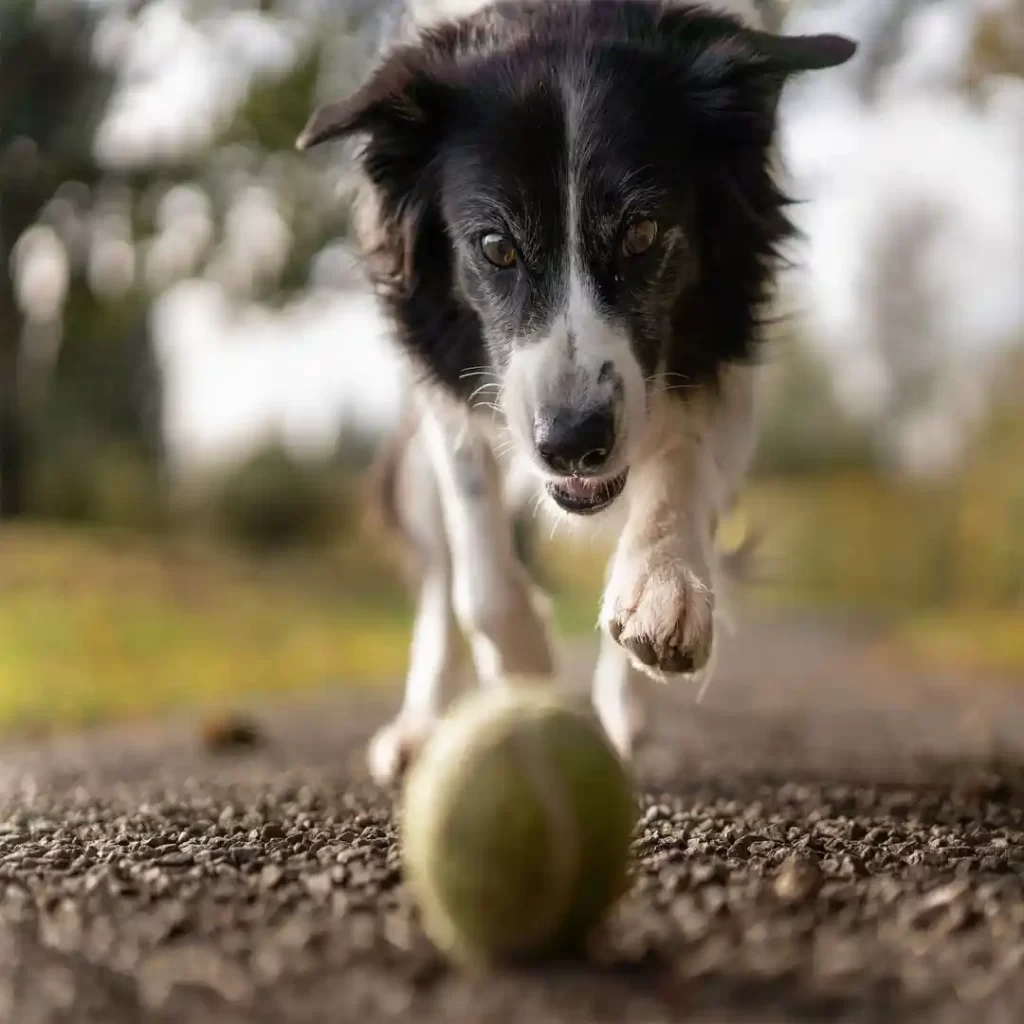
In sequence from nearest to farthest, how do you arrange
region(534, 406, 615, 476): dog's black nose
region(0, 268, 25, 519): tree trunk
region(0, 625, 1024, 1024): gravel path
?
region(0, 625, 1024, 1024): gravel path
region(534, 406, 615, 476): dog's black nose
region(0, 268, 25, 519): tree trunk

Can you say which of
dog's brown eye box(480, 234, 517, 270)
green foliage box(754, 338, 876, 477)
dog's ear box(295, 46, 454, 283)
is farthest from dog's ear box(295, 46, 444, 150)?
green foliage box(754, 338, 876, 477)

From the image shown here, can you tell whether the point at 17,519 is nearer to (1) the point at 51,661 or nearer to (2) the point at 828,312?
(1) the point at 51,661

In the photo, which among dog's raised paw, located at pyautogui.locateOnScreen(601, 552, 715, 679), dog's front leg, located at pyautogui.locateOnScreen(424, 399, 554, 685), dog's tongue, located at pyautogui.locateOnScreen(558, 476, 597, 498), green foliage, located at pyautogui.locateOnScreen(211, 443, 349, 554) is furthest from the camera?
green foliage, located at pyautogui.locateOnScreen(211, 443, 349, 554)

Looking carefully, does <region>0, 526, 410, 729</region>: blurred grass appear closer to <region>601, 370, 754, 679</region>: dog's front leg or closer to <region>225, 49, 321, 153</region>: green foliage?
<region>225, 49, 321, 153</region>: green foliage

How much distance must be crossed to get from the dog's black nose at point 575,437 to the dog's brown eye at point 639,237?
15.2 inches

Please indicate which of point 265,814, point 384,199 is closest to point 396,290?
point 384,199

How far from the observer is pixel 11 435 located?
600 cm

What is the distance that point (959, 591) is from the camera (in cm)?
712

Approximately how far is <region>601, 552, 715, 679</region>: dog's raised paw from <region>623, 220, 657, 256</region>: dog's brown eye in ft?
2.01

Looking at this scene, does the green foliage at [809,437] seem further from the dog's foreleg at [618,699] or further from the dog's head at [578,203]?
the dog's head at [578,203]

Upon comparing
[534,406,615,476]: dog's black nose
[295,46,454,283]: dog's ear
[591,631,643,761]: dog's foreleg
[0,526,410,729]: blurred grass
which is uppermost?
[295,46,454,283]: dog's ear

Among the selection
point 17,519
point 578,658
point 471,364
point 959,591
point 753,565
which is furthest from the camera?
point 959,591

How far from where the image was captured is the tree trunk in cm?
585

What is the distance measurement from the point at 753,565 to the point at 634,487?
162cm
